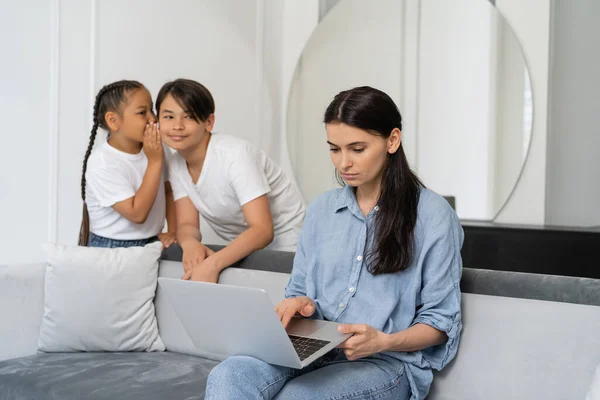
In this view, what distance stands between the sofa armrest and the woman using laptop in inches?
39.2

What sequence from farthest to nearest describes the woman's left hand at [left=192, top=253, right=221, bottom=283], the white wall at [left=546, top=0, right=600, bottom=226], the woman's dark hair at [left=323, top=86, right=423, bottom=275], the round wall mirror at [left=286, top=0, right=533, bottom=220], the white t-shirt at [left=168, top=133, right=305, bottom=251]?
the round wall mirror at [left=286, top=0, right=533, bottom=220], the white wall at [left=546, top=0, right=600, bottom=226], the white t-shirt at [left=168, top=133, right=305, bottom=251], the woman's left hand at [left=192, top=253, right=221, bottom=283], the woman's dark hair at [left=323, top=86, right=423, bottom=275]

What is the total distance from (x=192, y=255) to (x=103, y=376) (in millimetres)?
476

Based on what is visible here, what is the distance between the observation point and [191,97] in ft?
7.82

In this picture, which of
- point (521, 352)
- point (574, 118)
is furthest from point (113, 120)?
point (574, 118)

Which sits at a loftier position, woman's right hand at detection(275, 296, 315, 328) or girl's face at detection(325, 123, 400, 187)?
girl's face at detection(325, 123, 400, 187)

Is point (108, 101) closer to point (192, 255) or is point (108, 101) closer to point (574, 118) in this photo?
point (192, 255)

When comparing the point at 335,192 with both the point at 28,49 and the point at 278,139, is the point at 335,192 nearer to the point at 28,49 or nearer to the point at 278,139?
the point at 28,49

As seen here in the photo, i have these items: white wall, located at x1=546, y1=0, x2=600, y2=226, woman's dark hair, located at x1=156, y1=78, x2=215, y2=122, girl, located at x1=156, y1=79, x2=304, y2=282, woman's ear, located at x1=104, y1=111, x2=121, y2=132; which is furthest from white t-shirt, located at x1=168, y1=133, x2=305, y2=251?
white wall, located at x1=546, y1=0, x2=600, y2=226

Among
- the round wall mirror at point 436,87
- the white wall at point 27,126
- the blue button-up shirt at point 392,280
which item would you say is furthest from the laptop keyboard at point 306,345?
the round wall mirror at point 436,87

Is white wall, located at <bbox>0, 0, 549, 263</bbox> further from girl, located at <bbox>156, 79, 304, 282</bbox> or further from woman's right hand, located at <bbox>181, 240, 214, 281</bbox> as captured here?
woman's right hand, located at <bbox>181, 240, 214, 281</bbox>

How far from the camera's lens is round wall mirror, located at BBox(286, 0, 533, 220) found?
11.4 feet

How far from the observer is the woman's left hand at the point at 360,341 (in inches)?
57.6

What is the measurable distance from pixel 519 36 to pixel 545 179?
0.69 metres

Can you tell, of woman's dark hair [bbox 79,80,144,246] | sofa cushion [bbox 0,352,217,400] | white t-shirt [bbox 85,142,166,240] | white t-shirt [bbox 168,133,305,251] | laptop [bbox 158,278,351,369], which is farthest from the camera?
woman's dark hair [bbox 79,80,144,246]
